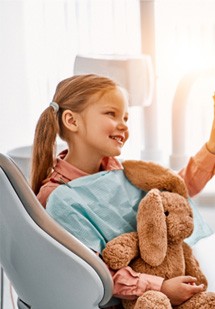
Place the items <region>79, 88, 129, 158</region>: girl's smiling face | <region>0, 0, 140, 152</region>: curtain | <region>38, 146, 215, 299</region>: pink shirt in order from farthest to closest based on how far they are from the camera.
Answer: <region>0, 0, 140, 152</region>: curtain
<region>79, 88, 129, 158</region>: girl's smiling face
<region>38, 146, 215, 299</region>: pink shirt

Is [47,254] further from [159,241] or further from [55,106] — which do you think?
[55,106]

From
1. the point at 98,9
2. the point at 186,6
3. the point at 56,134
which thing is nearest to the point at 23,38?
the point at 98,9

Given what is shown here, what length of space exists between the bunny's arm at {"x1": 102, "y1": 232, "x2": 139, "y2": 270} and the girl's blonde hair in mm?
217

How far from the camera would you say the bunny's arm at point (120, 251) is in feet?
3.92

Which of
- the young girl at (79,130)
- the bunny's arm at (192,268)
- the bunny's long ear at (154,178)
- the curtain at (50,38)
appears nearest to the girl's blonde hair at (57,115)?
the young girl at (79,130)

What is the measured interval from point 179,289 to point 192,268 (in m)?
0.11

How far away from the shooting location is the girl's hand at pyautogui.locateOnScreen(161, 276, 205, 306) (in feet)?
3.97

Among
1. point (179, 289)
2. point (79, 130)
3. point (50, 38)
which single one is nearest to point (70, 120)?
point (79, 130)

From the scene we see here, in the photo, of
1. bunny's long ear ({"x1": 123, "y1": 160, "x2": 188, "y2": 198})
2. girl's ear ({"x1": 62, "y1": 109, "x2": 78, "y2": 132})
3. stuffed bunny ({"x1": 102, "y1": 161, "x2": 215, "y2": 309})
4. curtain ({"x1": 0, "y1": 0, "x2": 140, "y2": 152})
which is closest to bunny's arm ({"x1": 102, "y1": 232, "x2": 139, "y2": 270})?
stuffed bunny ({"x1": 102, "y1": 161, "x2": 215, "y2": 309})

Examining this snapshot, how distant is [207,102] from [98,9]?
0.46 meters

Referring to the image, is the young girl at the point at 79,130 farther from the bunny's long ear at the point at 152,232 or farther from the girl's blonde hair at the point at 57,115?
the bunny's long ear at the point at 152,232

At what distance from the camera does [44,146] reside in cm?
134

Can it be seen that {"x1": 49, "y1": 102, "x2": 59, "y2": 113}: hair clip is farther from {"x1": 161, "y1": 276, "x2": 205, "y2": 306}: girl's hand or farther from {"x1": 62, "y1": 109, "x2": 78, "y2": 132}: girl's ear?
{"x1": 161, "y1": 276, "x2": 205, "y2": 306}: girl's hand

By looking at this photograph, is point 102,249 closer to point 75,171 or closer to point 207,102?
point 75,171
